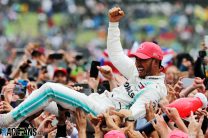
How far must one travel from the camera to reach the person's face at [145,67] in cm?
1173

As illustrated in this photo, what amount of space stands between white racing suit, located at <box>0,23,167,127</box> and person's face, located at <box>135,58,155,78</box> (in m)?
0.06

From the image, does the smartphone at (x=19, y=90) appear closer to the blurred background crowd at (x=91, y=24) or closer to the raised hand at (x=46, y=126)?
the raised hand at (x=46, y=126)

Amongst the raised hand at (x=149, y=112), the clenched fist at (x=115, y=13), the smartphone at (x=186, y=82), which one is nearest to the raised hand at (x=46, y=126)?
the raised hand at (x=149, y=112)

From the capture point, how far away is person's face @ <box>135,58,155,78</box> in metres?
11.7

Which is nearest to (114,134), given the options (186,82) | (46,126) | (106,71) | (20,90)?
(46,126)

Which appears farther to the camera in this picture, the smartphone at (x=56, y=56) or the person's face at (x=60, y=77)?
the smartphone at (x=56, y=56)

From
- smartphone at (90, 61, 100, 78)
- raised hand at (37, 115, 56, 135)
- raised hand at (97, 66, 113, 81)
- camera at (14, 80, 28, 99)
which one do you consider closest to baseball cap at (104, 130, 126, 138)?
raised hand at (37, 115, 56, 135)

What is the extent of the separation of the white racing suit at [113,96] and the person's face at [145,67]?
6 centimetres

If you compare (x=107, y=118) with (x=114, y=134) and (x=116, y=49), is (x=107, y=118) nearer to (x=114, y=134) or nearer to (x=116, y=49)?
(x=114, y=134)

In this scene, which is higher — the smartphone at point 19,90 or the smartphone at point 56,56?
the smartphone at point 56,56

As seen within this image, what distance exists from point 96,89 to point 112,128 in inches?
157

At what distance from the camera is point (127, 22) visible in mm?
37469

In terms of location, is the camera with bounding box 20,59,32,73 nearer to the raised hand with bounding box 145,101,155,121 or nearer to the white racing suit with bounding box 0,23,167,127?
the white racing suit with bounding box 0,23,167,127

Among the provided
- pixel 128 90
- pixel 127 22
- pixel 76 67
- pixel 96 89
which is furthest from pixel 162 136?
pixel 127 22
